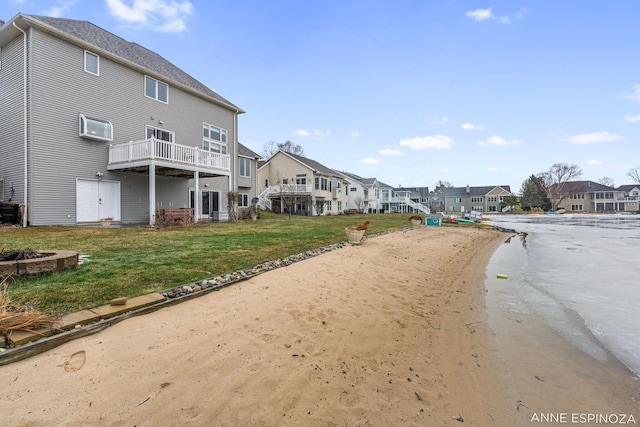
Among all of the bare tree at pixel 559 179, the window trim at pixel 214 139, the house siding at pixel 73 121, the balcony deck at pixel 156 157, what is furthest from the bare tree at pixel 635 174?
the house siding at pixel 73 121

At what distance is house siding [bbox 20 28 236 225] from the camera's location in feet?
40.6

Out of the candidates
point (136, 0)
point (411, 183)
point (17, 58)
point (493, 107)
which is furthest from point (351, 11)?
point (411, 183)

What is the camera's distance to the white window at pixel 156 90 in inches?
656

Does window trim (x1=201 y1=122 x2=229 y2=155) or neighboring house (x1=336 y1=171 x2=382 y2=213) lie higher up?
window trim (x1=201 y1=122 x2=229 y2=155)

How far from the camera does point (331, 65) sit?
21312 mm

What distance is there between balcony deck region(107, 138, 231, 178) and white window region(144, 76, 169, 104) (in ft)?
13.8

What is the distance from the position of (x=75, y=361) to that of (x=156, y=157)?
13.5 meters

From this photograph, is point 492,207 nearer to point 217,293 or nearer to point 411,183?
point 411,183

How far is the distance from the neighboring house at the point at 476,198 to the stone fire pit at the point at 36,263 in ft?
273

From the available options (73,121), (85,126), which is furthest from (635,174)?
(73,121)

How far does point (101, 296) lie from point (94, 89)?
15.2m

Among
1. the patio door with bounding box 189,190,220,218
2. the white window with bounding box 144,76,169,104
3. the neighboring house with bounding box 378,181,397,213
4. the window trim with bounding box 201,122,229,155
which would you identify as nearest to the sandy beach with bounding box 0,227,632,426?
the patio door with bounding box 189,190,220,218

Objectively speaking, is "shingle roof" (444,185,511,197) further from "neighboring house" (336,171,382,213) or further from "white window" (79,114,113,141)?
"white window" (79,114,113,141)

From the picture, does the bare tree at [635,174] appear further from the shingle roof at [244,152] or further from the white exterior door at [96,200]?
the white exterior door at [96,200]
